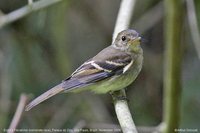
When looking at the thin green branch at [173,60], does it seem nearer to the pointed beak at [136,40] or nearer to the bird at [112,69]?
the bird at [112,69]

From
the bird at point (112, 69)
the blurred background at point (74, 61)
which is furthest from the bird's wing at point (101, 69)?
the blurred background at point (74, 61)

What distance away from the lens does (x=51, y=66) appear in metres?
5.37

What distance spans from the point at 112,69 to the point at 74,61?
5.22ft

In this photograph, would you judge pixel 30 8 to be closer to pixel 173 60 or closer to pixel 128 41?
pixel 128 41

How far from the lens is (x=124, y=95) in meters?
3.59

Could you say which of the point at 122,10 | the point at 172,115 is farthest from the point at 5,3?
the point at 172,115

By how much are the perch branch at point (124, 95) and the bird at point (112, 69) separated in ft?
0.51

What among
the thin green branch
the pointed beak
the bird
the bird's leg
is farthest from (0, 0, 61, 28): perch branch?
the thin green branch

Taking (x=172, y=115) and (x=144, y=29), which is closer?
(x=172, y=115)

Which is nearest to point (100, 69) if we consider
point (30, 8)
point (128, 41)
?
point (128, 41)

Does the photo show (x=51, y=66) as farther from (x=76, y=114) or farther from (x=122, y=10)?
(x=122, y=10)

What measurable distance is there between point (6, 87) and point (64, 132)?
2.92 feet

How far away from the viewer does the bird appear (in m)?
3.85

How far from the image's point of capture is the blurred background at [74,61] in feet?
16.2
